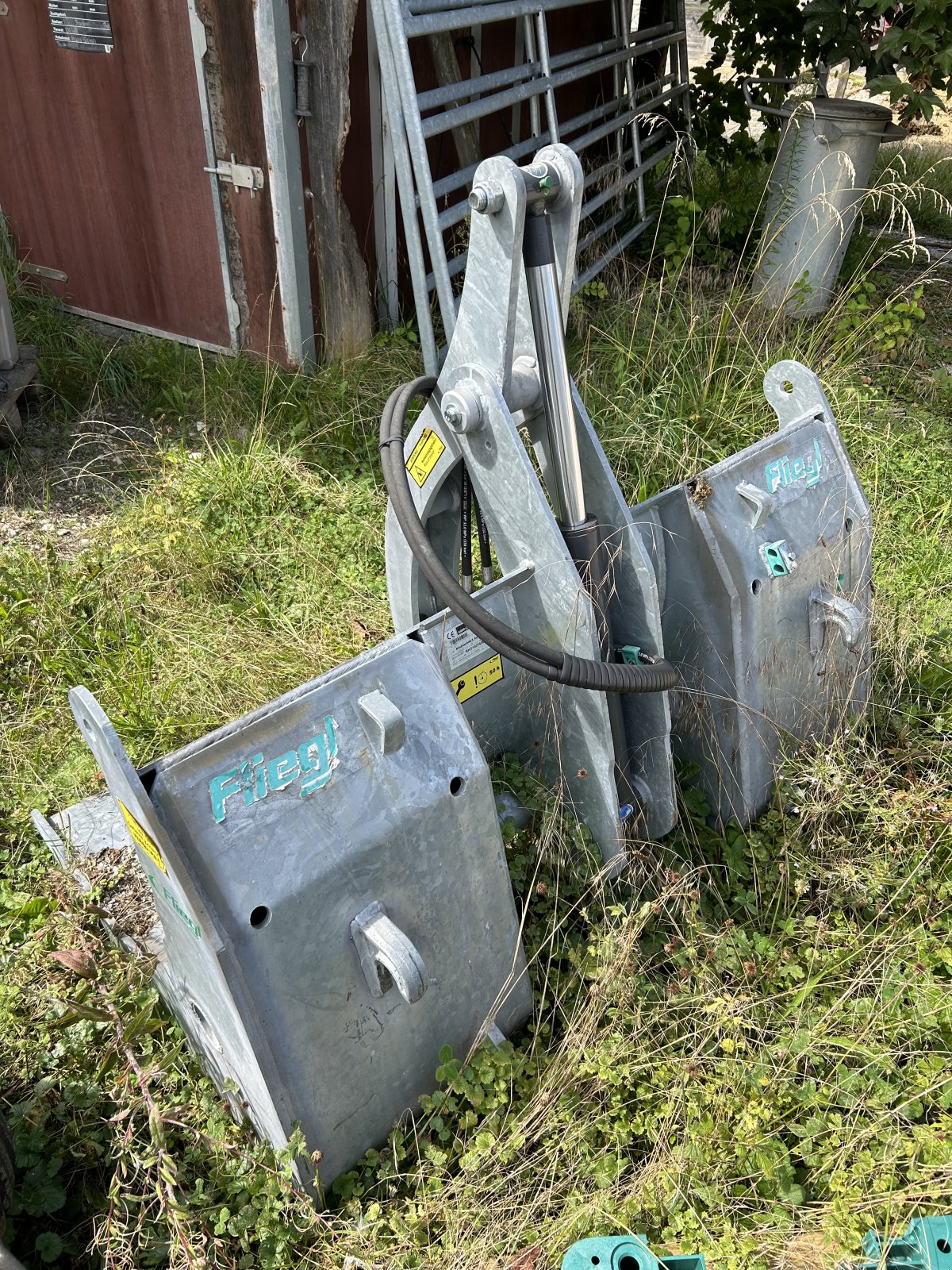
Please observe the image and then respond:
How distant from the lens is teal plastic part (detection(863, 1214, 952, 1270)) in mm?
1495

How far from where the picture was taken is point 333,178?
165 inches

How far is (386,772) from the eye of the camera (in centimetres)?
165

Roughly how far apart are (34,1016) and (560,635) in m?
1.46

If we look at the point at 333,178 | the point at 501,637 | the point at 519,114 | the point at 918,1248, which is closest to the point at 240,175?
the point at 333,178

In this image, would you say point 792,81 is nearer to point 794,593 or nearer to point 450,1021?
point 794,593

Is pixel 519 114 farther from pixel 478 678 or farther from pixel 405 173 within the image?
pixel 478 678

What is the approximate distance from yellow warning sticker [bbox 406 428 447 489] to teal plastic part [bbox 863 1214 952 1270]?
5.33 feet

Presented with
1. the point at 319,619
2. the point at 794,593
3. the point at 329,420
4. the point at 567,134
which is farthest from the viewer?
the point at 567,134

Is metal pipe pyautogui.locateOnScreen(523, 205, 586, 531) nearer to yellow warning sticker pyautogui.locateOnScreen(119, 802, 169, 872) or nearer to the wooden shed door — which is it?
yellow warning sticker pyautogui.locateOnScreen(119, 802, 169, 872)

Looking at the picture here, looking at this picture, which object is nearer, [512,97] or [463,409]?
[463,409]

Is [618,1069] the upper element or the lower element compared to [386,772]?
lower

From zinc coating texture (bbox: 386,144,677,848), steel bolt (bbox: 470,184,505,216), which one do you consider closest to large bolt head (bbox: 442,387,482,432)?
zinc coating texture (bbox: 386,144,677,848)

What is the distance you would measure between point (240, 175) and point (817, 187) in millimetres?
3277

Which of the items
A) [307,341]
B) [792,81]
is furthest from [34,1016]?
[792,81]
